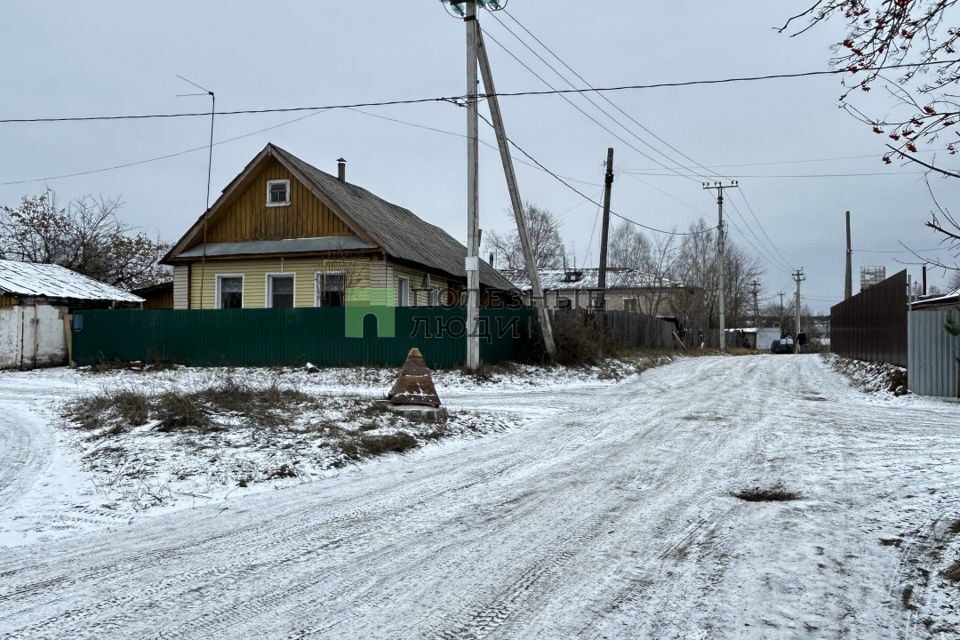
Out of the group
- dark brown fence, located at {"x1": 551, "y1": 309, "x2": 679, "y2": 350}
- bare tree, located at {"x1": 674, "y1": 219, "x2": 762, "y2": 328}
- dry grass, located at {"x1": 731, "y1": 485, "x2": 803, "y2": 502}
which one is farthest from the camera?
bare tree, located at {"x1": 674, "y1": 219, "x2": 762, "y2": 328}

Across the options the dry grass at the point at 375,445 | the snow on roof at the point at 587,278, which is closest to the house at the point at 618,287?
the snow on roof at the point at 587,278

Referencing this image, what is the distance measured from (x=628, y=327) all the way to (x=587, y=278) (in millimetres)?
27531

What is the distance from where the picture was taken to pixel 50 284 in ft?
74.0

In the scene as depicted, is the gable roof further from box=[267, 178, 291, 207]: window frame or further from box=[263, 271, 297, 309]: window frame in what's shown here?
box=[263, 271, 297, 309]: window frame

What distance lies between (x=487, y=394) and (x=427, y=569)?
10946mm

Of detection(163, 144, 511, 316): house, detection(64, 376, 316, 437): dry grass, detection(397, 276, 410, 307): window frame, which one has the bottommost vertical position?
detection(64, 376, 316, 437): dry grass

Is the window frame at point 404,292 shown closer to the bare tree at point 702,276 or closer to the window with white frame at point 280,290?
the window with white frame at point 280,290

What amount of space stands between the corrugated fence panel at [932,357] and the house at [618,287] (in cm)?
3954

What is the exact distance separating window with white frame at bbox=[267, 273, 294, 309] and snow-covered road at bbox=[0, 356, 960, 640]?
50.5ft

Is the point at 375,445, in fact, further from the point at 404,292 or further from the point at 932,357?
the point at 404,292

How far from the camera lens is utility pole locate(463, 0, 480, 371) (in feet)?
52.9

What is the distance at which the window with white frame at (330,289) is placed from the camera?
21391mm

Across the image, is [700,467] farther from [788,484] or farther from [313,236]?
[313,236]

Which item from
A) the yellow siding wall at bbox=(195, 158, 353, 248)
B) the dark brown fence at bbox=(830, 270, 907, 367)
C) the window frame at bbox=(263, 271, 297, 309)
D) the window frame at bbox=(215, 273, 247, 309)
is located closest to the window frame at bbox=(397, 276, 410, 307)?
the yellow siding wall at bbox=(195, 158, 353, 248)
